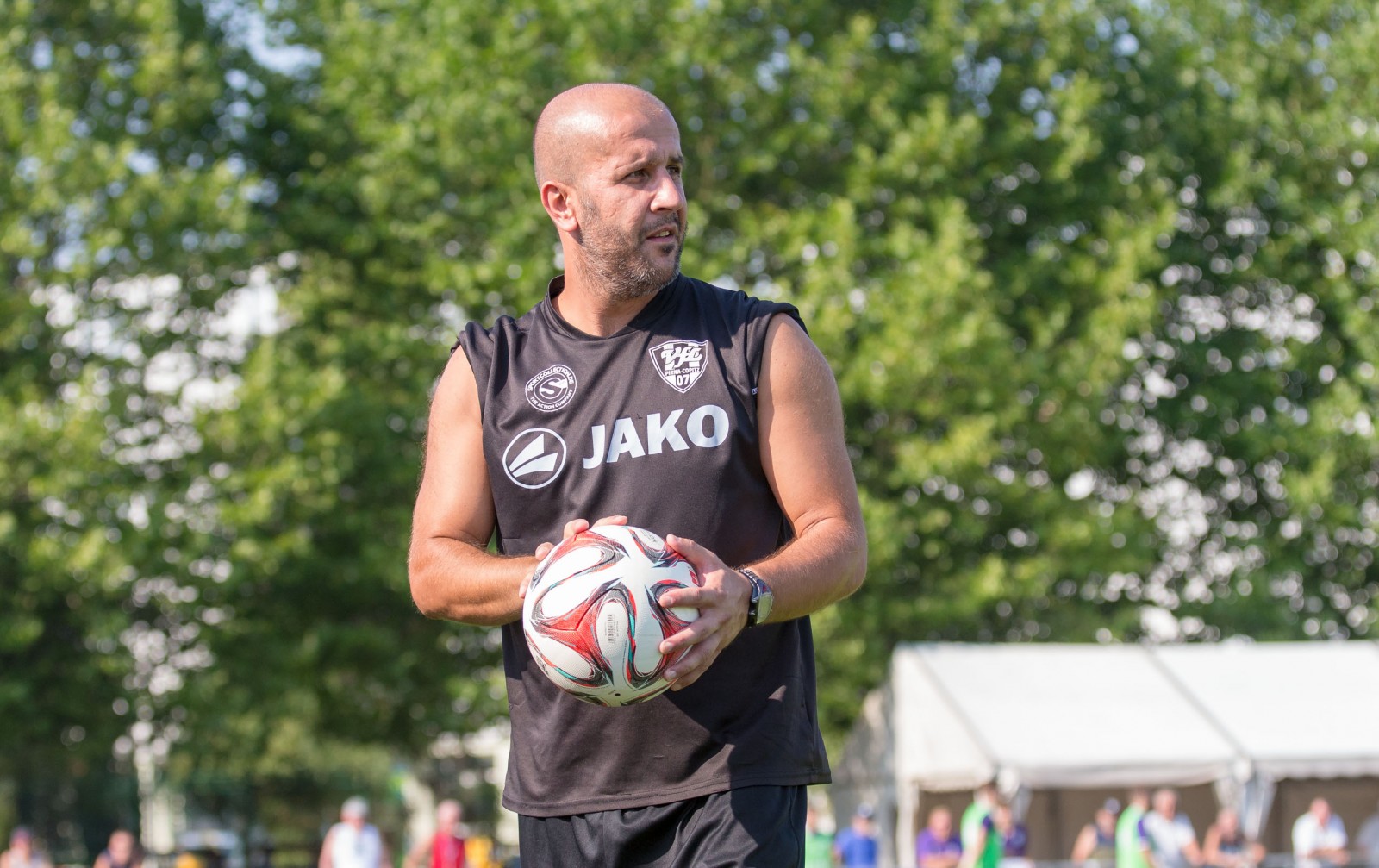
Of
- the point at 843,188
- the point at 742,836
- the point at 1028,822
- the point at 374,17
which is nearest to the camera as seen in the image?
the point at 742,836

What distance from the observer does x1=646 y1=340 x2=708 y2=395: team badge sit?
3264 mm

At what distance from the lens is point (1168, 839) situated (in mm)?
18016

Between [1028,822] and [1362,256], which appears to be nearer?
[1028,822]

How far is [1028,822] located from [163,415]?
13391 millimetres

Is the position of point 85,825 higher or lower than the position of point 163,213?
lower

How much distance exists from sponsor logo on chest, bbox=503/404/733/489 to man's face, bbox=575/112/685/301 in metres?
0.29

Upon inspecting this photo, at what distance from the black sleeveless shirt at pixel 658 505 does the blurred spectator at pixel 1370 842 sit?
19255 mm

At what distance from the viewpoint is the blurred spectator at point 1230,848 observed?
1906 cm

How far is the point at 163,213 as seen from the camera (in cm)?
2227

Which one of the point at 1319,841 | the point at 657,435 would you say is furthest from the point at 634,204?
the point at 1319,841

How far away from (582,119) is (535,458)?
68 centimetres

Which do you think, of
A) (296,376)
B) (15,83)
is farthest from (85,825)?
(15,83)

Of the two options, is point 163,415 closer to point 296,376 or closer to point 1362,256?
point 296,376

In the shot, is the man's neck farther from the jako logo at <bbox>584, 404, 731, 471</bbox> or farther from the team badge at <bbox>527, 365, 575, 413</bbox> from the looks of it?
the jako logo at <bbox>584, 404, 731, 471</bbox>
